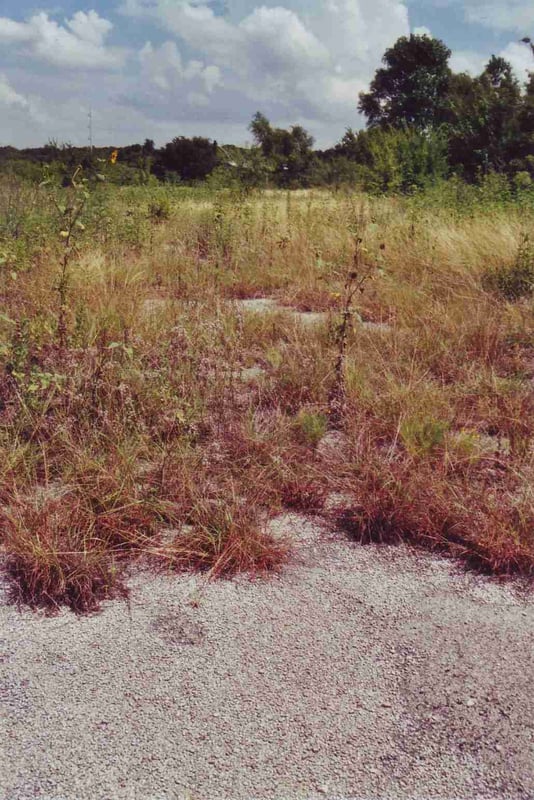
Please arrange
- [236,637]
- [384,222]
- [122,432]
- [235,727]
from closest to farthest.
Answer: [235,727]
[236,637]
[122,432]
[384,222]

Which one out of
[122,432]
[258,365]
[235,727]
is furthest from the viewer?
[258,365]

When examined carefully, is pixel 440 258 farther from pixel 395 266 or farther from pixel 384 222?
pixel 384 222

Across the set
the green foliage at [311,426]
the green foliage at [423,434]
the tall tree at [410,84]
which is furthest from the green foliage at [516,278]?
the tall tree at [410,84]

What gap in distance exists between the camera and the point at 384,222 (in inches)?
309

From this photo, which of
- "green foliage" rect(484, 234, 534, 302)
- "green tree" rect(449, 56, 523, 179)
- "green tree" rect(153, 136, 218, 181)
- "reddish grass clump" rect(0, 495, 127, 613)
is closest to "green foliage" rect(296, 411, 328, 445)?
"reddish grass clump" rect(0, 495, 127, 613)

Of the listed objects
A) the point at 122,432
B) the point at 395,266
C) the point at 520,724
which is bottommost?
the point at 520,724

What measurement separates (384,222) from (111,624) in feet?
22.1

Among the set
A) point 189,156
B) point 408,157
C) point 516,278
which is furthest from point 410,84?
point 516,278

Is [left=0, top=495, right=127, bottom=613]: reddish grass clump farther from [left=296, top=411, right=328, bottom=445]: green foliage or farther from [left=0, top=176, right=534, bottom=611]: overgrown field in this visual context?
[left=296, top=411, right=328, bottom=445]: green foliage

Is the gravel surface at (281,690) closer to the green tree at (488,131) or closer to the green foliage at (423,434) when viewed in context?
the green foliage at (423,434)

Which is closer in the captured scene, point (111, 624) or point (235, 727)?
point (235, 727)

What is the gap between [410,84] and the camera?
42.2 m

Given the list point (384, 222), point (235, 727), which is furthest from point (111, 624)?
point (384, 222)

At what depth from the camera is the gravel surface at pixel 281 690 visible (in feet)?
4.94
